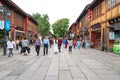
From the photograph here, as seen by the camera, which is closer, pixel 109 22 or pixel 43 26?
pixel 109 22

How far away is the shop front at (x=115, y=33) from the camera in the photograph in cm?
2306

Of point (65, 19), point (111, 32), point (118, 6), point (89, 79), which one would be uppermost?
point (65, 19)

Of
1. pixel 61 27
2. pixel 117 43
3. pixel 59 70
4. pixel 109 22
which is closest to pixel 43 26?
pixel 61 27

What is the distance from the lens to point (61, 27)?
120 metres

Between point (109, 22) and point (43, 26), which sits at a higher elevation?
point (43, 26)

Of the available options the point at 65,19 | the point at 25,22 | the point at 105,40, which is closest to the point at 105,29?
the point at 105,40

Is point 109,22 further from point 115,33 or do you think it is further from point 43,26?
point 43,26

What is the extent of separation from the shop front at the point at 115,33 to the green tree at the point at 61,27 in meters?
92.9

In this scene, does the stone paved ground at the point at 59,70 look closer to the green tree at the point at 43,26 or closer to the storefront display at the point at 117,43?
the storefront display at the point at 117,43

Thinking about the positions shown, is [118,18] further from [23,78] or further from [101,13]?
[23,78]

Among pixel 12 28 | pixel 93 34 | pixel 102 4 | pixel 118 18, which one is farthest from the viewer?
pixel 93 34

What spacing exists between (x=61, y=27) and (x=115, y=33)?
9527 cm

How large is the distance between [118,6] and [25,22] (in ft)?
103

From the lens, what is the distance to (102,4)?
29.2 metres
